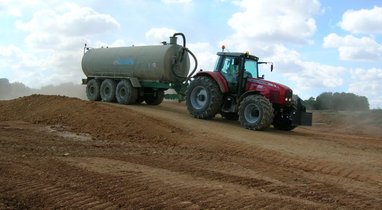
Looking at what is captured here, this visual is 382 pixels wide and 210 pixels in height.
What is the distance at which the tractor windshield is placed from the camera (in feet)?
51.8

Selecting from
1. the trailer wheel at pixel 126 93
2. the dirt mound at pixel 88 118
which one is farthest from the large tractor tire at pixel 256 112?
the trailer wheel at pixel 126 93

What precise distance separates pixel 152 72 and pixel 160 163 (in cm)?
1075

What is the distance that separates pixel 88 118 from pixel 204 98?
4.27m

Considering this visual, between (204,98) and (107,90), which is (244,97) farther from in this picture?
(107,90)

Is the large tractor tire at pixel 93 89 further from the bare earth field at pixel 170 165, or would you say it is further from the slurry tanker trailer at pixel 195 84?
the bare earth field at pixel 170 165

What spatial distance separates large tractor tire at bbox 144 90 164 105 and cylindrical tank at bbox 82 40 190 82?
133cm

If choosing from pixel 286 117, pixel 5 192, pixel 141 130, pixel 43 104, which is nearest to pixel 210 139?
pixel 141 130

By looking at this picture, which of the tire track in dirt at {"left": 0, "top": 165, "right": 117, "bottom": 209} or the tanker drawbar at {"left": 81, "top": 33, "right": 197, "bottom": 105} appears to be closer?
the tire track in dirt at {"left": 0, "top": 165, "right": 117, "bottom": 209}

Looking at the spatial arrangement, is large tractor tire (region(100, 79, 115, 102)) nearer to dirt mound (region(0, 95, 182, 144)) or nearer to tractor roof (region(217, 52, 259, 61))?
dirt mound (region(0, 95, 182, 144))

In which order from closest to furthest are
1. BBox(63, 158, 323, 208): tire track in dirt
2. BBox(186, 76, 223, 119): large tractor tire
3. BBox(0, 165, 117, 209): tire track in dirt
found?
BBox(0, 165, 117, 209): tire track in dirt, BBox(63, 158, 323, 208): tire track in dirt, BBox(186, 76, 223, 119): large tractor tire

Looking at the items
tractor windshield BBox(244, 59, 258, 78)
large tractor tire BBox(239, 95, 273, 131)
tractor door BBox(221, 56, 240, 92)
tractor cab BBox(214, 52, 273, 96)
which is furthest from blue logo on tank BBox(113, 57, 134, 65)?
large tractor tire BBox(239, 95, 273, 131)

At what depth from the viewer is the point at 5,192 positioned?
251 inches

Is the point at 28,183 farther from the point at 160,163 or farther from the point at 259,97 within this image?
the point at 259,97

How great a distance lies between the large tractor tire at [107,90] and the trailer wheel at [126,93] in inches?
13.2
